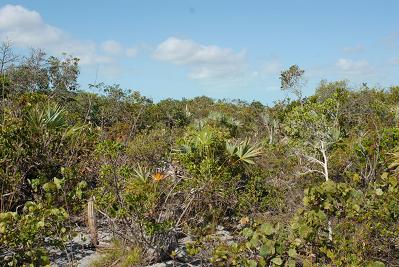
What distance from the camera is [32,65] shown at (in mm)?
21266

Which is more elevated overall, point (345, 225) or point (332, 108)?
point (332, 108)

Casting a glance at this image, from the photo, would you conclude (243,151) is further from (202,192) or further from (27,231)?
(27,231)

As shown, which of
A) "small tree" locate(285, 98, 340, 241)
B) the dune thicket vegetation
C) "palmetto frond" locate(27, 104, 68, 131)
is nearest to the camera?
the dune thicket vegetation

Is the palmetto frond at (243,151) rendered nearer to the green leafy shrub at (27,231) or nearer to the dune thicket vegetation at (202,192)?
the dune thicket vegetation at (202,192)

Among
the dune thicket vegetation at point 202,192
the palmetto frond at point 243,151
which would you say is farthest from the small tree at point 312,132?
the palmetto frond at point 243,151

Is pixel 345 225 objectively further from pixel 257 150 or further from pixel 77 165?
pixel 77 165

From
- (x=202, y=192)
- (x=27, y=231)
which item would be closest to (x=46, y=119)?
(x=202, y=192)

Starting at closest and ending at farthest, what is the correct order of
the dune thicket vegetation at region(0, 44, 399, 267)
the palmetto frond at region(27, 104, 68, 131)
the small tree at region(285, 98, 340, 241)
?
the dune thicket vegetation at region(0, 44, 399, 267), the palmetto frond at region(27, 104, 68, 131), the small tree at region(285, 98, 340, 241)

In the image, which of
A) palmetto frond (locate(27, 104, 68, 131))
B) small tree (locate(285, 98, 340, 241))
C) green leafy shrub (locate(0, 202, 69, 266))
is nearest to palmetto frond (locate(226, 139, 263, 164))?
small tree (locate(285, 98, 340, 241))

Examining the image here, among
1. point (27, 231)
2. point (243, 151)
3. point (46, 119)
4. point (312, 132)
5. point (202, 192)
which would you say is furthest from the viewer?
point (312, 132)

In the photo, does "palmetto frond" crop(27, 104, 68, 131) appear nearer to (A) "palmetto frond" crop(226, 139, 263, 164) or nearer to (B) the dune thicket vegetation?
(B) the dune thicket vegetation

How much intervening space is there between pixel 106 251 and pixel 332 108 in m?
8.10

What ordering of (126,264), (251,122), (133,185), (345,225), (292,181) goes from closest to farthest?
Answer: (345,225)
(126,264)
(133,185)
(292,181)
(251,122)

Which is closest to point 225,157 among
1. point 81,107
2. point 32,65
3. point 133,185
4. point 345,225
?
point 133,185
